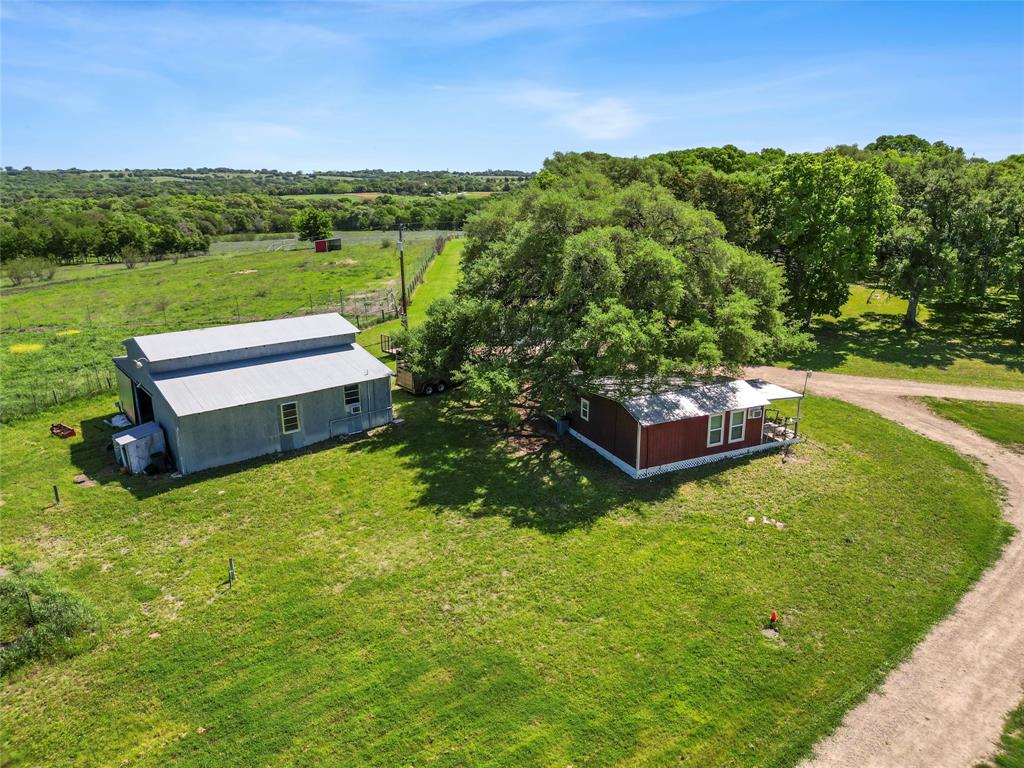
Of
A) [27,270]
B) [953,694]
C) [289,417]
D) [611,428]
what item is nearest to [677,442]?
[611,428]

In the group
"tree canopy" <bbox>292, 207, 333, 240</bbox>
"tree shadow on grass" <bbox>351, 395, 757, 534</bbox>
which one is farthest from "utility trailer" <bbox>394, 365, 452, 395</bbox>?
"tree canopy" <bbox>292, 207, 333, 240</bbox>

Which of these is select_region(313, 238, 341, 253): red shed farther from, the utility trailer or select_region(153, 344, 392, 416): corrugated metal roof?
select_region(153, 344, 392, 416): corrugated metal roof

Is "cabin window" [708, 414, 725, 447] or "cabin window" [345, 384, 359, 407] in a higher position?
"cabin window" [345, 384, 359, 407]

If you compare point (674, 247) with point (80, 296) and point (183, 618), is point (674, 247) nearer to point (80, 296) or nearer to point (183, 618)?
point (183, 618)

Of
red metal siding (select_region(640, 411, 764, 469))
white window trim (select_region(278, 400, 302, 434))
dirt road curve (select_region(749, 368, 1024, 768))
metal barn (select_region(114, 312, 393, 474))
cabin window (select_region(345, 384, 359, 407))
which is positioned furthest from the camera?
cabin window (select_region(345, 384, 359, 407))

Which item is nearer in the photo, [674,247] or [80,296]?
[674,247]

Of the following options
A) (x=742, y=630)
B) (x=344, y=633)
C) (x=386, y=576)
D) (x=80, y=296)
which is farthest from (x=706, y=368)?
(x=80, y=296)
